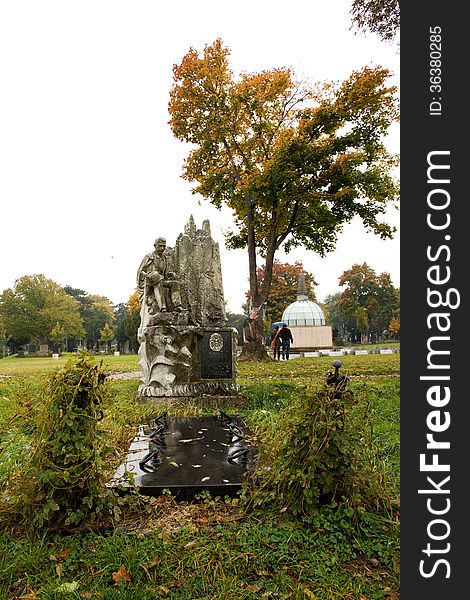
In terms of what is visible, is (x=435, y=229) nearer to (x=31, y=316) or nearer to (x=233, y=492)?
(x=233, y=492)

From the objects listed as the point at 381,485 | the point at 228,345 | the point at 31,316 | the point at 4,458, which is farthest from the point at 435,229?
the point at 31,316

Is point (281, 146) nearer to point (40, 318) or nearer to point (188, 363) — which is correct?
point (188, 363)

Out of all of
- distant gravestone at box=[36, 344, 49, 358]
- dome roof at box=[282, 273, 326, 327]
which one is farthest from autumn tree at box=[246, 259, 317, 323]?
distant gravestone at box=[36, 344, 49, 358]

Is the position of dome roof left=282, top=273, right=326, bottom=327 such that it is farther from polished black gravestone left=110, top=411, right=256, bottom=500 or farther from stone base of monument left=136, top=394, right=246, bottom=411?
polished black gravestone left=110, top=411, right=256, bottom=500

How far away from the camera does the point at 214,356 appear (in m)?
9.19

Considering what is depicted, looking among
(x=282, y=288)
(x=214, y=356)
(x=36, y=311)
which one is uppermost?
(x=282, y=288)

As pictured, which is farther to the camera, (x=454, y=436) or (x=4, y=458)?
(x=4, y=458)

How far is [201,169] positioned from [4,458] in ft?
62.4

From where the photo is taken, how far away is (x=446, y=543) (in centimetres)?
218

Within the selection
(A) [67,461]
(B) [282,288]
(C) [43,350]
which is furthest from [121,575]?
(C) [43,350]

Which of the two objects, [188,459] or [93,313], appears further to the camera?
[93,313]

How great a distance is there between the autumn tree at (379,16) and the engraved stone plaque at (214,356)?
6.65m

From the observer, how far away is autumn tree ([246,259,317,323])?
47.5m

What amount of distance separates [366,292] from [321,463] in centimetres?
5386
